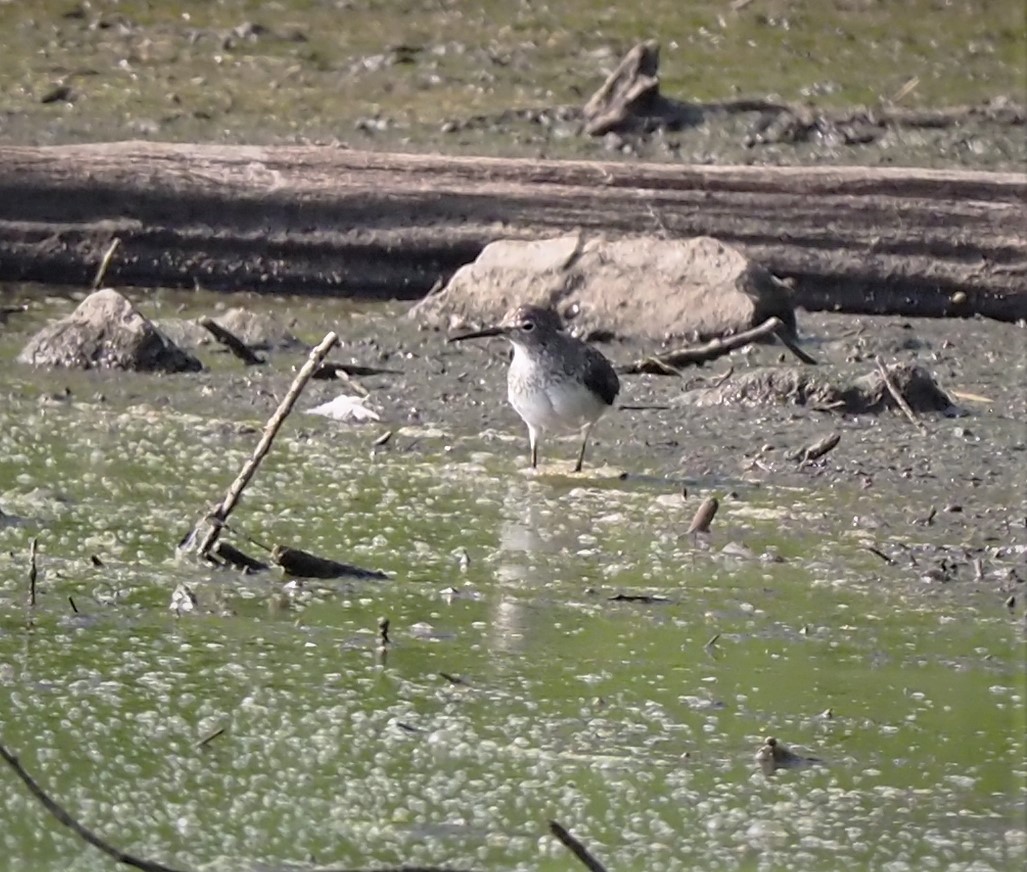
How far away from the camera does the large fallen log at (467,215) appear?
30.8 feet

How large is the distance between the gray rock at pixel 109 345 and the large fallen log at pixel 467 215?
4.15 feet

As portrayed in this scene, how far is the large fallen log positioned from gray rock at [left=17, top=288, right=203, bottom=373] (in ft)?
4.15

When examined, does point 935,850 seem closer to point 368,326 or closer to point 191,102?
point 368,326

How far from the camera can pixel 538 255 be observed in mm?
9258

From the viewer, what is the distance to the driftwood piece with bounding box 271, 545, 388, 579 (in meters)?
5.76

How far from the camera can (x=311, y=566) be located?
5828 millimetres

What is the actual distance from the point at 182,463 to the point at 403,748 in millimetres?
2656

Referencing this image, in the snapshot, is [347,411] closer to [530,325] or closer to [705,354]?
[530,325]

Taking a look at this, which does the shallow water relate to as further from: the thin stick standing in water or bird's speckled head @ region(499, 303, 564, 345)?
bird's speckled head @ region(499, 303, 564, 345)

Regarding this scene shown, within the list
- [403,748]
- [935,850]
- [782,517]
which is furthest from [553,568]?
[935,850]

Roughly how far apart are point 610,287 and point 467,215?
0.75 m

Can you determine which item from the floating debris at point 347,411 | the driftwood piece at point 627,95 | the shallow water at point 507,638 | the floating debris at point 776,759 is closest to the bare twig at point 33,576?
the shallow water at point 507,638


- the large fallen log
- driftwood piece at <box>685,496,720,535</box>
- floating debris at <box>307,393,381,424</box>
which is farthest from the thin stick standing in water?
the large fallen log

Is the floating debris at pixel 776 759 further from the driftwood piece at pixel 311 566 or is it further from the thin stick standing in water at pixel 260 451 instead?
the driftwood piece at pixel 311 566
